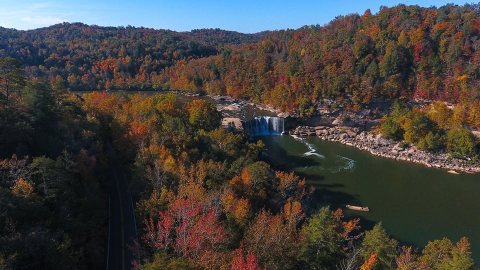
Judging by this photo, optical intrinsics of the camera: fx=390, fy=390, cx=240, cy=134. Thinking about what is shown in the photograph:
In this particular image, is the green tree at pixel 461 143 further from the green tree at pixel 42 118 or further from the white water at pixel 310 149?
the green tree at pixel 42 118

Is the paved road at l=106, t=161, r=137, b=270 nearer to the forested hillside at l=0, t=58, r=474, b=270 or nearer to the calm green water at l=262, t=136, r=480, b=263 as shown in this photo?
the forested hillside at l=0, t=58, r=474, b=270

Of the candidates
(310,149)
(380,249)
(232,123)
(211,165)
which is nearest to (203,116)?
(232,123)

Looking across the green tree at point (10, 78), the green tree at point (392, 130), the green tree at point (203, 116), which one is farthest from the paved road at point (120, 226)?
the green tree at point (392, 130)

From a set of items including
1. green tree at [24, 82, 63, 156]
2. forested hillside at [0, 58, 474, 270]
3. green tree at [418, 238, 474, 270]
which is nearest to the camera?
forested hillside at [0, 58, 474, 270]

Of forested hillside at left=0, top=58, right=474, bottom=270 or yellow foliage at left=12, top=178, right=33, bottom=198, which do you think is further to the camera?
yellow foliage at left=12, top=178, right=33, bottom=198

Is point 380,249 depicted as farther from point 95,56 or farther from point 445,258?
point 95,56

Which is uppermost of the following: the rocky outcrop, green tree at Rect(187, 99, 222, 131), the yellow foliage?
green tree at Rect(187, 99, 222, 131)

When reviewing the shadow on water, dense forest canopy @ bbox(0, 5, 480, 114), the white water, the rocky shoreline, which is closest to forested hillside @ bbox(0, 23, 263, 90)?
dense forest canopy @ bbox(0, 5, 480, 114)
